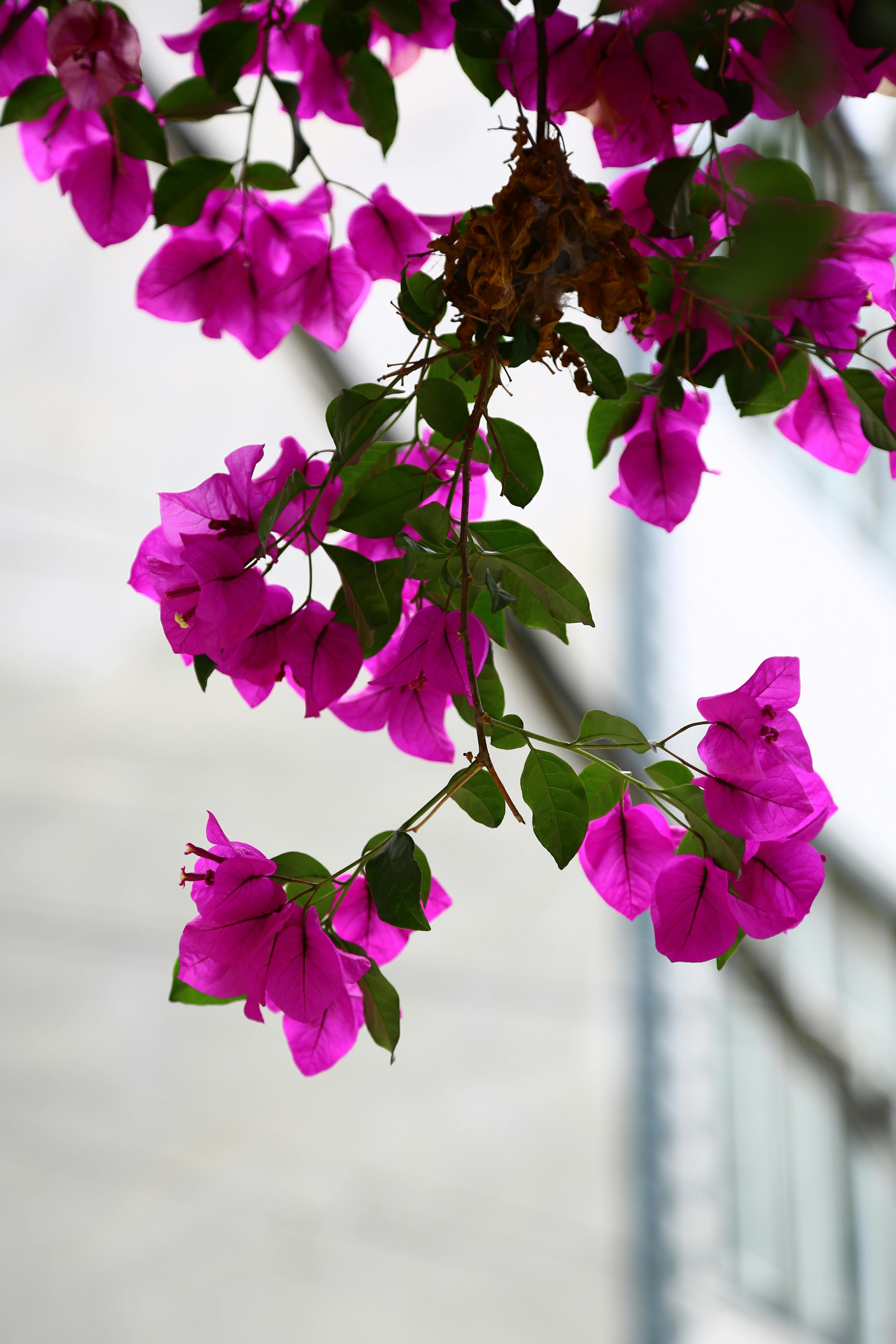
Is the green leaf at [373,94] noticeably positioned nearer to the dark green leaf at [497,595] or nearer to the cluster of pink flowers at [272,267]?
the cluster of pink flowers at [272,267]

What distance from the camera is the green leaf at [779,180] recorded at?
0.96ft

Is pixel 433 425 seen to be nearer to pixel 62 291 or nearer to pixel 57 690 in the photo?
pixel 57 690

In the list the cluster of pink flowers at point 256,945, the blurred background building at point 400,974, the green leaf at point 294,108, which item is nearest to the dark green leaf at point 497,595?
the cluster of pink flowers at point 256,945

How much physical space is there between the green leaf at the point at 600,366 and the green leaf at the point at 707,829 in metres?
0.14

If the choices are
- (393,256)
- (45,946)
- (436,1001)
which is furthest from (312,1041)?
(436,1001)

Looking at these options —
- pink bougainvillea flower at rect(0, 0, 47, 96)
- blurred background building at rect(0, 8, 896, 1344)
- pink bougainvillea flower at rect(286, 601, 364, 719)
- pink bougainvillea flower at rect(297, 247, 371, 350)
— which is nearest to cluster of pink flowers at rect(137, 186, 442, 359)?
pink bougainvillea flower at rect(297, 247, 371, 350)

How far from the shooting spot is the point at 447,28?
0.47m

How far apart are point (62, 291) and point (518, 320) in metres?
1.34

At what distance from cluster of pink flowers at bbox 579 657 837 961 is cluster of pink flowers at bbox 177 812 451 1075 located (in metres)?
0.11

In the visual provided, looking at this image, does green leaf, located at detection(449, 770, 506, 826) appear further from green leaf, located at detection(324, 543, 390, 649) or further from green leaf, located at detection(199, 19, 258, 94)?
green leaf, located at detection(199, 19, 258, 94)

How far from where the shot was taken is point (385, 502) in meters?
0.34

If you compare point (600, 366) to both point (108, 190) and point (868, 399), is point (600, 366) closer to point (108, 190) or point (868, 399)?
point (868, 399)

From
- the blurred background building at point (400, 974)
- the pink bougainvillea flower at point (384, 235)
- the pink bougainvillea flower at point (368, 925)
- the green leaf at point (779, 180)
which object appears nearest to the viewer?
Answer: the green leaf at point (779, 180)

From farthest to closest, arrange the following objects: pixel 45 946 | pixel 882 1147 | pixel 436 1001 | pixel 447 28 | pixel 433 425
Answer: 1. pixel 882 1147
2. pixel 436 1001
3. pixel 45 946
4. pixel 447 28
5. pixel 433 425
